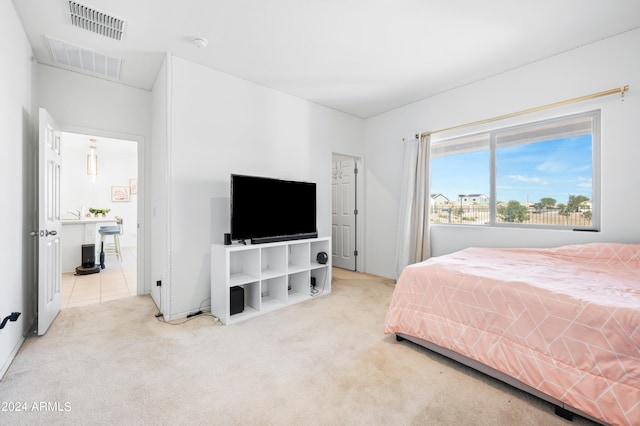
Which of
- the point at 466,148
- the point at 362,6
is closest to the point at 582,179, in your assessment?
the point at 466,148

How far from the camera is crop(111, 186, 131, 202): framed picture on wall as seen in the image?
7444 mm

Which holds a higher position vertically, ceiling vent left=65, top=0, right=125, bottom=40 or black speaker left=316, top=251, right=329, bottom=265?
ceiling vent left=65, top=0, right=125, bottom=40

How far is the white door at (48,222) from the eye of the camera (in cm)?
240

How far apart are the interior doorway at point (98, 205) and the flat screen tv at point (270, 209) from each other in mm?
2224

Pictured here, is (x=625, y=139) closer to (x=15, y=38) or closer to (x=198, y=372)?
(x=198, y=372)

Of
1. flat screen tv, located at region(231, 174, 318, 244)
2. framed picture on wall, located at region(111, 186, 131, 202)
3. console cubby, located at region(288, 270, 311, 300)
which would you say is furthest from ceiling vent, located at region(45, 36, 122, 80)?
framed picture on wall, located at region(111, 186, 131, 202)

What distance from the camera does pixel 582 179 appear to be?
9.17 feet

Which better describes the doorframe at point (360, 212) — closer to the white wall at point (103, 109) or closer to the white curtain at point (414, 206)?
the white curtain at point (414, 206)

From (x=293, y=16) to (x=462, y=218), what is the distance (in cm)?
301

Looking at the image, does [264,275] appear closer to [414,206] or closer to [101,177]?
[414,206]

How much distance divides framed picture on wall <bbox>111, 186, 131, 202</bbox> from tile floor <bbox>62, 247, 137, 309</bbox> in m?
2.99

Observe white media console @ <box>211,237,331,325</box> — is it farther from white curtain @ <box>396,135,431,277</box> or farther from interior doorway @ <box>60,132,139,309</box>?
interior doorway @ <box>60,132,139,309</box>

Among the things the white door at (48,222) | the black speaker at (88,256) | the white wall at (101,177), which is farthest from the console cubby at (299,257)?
the white wall at (101,177)

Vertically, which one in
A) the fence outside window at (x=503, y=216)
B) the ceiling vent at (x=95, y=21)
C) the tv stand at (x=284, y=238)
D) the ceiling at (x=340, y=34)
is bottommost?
the tv stand at (x=284, y=238)
